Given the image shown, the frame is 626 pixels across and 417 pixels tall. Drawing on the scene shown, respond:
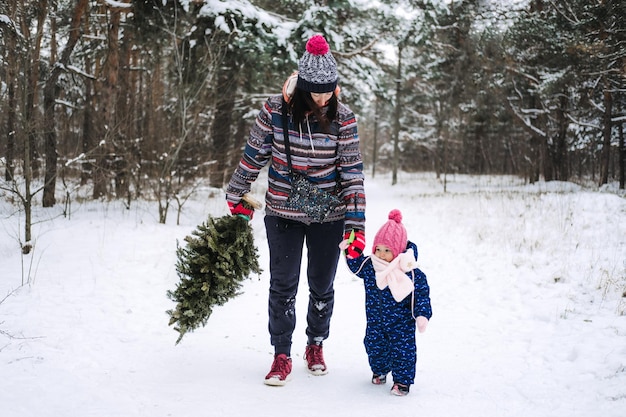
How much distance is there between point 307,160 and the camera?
311 centimetres

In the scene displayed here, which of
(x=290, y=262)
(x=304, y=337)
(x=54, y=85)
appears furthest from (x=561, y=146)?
(x=290, y=262)

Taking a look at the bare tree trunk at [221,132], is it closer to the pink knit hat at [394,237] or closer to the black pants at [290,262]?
the black pants at [290,262]

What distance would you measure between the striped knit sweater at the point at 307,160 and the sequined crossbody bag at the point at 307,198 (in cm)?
3

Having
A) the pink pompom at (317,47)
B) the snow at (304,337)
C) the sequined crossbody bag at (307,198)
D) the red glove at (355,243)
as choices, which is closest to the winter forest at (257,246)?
the snow at (304,337)

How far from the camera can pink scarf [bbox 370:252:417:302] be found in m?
3.01

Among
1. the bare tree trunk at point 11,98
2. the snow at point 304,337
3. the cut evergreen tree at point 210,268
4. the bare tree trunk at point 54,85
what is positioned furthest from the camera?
the bare tree trunk at point 54,85

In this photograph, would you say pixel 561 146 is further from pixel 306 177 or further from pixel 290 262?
pixel 290 262

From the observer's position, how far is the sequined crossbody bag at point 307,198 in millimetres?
3113

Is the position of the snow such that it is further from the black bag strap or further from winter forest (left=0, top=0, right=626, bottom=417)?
the black bag strap

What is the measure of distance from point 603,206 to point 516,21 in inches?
364

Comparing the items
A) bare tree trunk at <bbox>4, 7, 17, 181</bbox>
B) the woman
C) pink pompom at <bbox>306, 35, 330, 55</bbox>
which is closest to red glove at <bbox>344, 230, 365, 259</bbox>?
the woman

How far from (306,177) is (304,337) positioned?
187 cm

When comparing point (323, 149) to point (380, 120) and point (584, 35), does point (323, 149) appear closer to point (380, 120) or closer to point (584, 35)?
point (584, 35)

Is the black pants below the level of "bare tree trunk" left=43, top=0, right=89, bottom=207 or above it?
below
